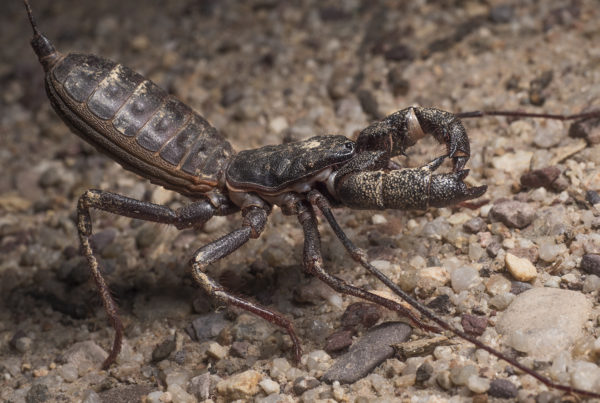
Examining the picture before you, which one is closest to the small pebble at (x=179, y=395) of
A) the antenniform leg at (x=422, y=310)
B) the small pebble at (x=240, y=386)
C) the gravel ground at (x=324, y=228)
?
the gravel ground at (x=324, y=228)

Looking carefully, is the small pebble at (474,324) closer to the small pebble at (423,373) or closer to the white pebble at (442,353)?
the white pebble at (442,353)

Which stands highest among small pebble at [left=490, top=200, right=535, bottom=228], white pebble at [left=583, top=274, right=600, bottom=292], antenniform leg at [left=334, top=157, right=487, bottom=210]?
antenniform leg at [left=334, top=157, right=487, bottom=210]

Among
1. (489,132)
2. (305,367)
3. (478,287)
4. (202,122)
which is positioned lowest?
(305,367)

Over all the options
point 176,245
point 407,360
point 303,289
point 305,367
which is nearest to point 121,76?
point 176,245

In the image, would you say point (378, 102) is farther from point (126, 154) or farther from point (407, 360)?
point (407, 360)

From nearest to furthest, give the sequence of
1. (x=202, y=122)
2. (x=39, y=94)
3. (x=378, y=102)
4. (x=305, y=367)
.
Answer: (x=305, y=367) → (x=202, y=122) → (x=378, y=102) → (x=39, y=94)

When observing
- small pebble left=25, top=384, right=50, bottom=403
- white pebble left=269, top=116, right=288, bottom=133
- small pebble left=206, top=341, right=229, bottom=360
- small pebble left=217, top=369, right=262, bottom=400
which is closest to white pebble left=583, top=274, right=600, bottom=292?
small pebble left=217, top=369, right=262, bottom=400

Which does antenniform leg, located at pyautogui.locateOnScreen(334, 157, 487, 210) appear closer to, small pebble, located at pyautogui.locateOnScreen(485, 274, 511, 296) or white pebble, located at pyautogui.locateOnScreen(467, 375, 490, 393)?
small pebble, located at pyautogui.locateOnScreen(485, 274, 511, 296)
